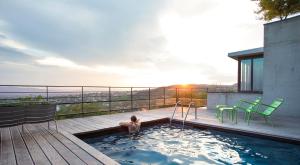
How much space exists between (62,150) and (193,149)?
2.69 m

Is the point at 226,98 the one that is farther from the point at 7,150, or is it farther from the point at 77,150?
the point at 7,150

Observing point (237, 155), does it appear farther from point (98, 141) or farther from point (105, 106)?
point (105, 106)

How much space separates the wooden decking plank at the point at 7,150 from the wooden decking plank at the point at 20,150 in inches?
2.4

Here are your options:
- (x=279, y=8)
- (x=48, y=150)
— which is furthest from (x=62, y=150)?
(x=279, y=8)

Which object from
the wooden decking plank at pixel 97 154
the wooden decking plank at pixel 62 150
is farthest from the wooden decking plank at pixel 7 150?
the wooden decking plank at pixel 97 154

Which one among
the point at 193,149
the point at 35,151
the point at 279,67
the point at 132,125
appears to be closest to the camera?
the point at 35,151

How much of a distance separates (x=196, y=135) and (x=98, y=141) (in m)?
2.64

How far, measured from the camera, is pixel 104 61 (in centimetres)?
1234

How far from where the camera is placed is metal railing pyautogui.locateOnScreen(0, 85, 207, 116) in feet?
20.9

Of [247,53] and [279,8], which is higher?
[279,8]

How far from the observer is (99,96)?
751 cm

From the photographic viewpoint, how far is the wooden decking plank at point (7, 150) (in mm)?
2895

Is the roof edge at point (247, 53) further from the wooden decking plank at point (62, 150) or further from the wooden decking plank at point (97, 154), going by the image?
the wooden decking plank at point (62, 150)

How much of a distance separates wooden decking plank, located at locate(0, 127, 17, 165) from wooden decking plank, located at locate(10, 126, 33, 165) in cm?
6
